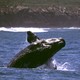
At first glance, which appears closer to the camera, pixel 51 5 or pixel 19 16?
pixel 19 16

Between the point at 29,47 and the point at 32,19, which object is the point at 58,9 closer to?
the point at 32,19

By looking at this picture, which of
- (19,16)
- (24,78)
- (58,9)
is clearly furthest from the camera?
(58,9)

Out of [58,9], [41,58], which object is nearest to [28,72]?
[41,58]

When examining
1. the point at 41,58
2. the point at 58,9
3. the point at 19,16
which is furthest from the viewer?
the point at 58,9

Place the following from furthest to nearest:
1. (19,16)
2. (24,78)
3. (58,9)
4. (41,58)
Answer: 1. (58,9)
2. (19,16)
3. (41,58)
4. (24,78)

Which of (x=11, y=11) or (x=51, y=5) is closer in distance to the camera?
(x=11, y=11)

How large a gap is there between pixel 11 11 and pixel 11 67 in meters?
146

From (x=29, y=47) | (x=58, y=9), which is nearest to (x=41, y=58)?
(x=29, y=47)

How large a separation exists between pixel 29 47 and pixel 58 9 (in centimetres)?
15459

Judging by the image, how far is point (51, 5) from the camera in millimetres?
187875

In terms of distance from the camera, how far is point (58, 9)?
184 meters

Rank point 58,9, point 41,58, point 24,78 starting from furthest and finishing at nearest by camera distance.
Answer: point 58,9 → point 41,58 → point 24,78

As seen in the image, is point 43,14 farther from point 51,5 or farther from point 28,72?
point 28,72

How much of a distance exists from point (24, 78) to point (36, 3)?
162219mm
